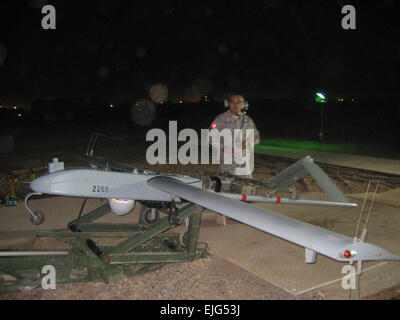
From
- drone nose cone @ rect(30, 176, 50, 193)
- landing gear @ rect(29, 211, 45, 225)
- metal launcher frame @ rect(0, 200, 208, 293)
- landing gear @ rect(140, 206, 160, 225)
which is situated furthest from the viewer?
landing gear @ rect(140, 206, 160, 225)

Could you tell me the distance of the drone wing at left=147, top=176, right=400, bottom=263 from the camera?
98.2 inches

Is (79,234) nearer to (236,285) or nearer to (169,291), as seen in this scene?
(169,291)

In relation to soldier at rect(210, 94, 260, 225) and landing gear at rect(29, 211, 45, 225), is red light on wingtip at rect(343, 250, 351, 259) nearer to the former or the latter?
soldier at rect(210, 94, 260, 225)

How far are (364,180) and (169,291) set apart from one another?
27.8 feet

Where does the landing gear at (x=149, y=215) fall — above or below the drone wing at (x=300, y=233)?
below

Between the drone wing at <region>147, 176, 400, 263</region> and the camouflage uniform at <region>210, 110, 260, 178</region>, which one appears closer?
the drone wing at <region>147, 176, 400, 263</region>

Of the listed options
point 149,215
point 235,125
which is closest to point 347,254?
point 149,215

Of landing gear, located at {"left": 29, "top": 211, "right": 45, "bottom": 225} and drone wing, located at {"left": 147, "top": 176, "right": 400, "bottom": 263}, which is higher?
drone wing, located at {"left": 147, "top": 176, "right": 400, "bottom": 263}

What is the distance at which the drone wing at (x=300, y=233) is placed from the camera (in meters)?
2.49

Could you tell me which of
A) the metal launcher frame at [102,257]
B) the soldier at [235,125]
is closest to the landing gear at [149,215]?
the metal launcher frame at [102,257]

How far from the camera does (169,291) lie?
4.29m

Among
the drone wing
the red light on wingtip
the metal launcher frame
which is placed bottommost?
the metal launcher frame

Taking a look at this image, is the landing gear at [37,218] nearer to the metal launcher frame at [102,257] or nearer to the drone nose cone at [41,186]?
the metal launcher frame at [102,257]

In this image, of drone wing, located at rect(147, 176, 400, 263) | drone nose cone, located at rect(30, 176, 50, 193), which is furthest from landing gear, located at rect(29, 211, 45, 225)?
drone wing, located at rect(147, 176, 400, 263)
